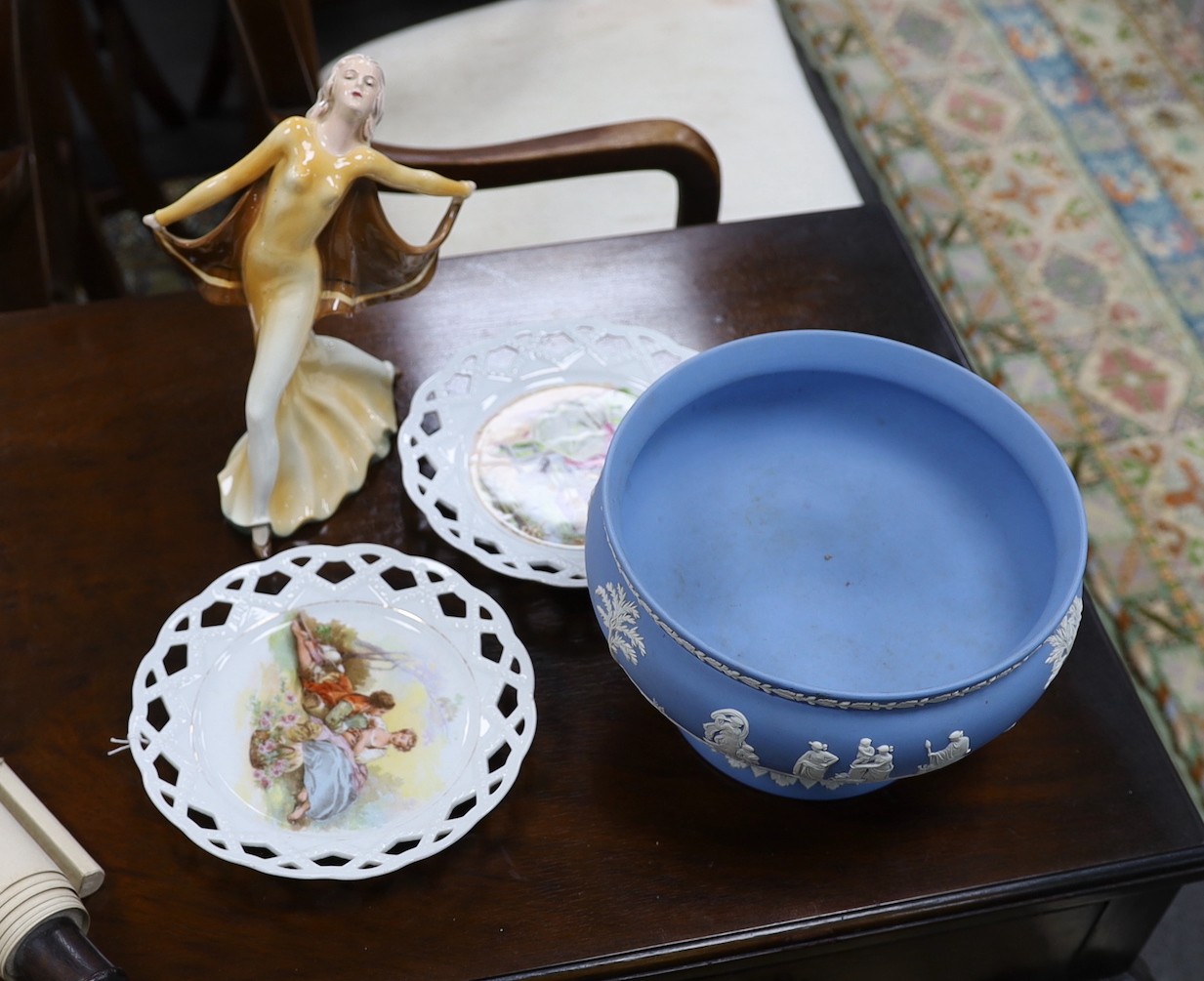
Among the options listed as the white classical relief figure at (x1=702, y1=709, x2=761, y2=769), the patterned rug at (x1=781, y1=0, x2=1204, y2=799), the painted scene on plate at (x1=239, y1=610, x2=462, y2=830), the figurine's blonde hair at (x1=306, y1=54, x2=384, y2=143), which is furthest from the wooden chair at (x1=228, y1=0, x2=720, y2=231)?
the patterned rug at (x1=781, y1=0, x2=1204, y2=799)

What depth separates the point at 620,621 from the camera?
64 cm

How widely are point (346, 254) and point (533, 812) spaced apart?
33 centimetres

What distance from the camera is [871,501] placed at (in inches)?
30.3

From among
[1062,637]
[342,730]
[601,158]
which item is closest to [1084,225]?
[601,158]

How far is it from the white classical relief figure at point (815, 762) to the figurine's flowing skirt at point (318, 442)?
34 cm

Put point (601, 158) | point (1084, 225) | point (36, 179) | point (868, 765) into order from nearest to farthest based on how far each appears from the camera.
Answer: point (868, 765)
point (601, 158)
point (36, 179)
point (1084, 225)

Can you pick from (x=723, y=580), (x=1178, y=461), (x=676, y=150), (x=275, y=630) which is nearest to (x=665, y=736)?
(x=723, y=580)

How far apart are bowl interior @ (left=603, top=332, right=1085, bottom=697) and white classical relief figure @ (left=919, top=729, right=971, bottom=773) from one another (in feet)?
0.24

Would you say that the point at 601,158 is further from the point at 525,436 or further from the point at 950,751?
the point at 950,751

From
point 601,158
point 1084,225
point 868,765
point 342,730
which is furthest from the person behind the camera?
point 1084,225

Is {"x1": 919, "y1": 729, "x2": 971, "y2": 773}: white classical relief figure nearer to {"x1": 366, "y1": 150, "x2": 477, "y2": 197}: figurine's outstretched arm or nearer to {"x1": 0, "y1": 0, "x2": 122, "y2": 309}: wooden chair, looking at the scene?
{"x1": 366, "y1": 150, "x2": 477, "y2": 197}: figurine's outstretched arm

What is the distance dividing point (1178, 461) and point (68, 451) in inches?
50.5

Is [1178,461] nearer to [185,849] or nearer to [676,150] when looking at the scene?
[676,150]

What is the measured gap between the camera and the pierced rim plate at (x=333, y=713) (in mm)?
685
